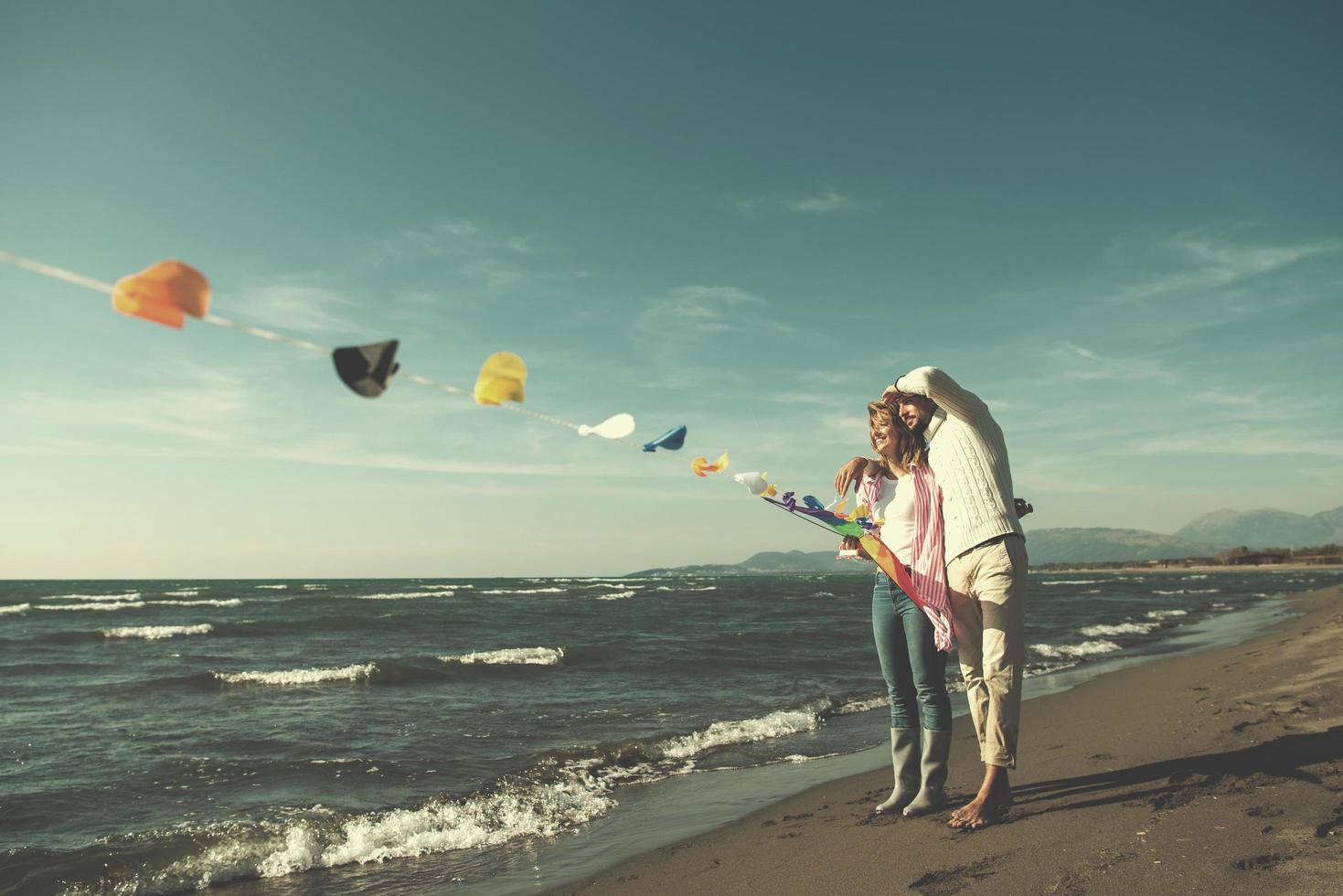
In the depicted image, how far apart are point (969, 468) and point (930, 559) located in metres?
0.41


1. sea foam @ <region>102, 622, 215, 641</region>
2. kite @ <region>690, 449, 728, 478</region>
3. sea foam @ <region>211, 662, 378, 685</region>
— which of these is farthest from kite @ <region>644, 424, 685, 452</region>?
sea foam @ <region>102, 622, 215, 641</region>

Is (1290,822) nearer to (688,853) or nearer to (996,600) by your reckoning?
(996,600)

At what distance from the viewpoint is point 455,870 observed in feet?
12.6

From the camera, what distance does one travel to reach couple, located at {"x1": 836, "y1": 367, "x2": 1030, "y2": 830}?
2877mm

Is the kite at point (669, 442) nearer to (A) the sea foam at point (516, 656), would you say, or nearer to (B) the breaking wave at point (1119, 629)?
(A) the sea foam at point (516, 656)

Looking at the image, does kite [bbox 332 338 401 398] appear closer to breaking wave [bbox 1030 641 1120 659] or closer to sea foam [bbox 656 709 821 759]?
sea foam [bbox 656 709 821 759]

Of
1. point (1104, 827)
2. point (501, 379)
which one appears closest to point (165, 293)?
point (501, 379)

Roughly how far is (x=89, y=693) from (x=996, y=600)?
1186cm

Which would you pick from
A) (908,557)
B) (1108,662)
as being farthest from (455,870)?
(1108,662)

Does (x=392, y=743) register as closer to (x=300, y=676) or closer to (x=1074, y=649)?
(x=300, y=676)

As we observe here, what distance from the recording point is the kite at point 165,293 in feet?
6.16

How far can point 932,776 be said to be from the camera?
3242 millimetres

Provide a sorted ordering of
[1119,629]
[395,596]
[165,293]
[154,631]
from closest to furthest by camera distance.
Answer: [165,293], [1119,629], [154,631], [395,596]

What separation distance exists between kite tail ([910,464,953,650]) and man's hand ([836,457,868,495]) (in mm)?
239
